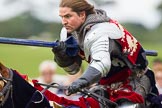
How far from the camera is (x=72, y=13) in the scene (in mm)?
7133

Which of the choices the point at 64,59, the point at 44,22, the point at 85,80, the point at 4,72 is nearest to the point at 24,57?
the point at 44,22

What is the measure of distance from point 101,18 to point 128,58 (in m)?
0.39

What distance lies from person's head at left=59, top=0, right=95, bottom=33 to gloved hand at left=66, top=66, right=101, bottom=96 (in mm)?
537

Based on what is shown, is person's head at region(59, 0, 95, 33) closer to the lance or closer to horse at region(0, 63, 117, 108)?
the lance

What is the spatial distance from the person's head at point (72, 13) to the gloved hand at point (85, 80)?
537 mm

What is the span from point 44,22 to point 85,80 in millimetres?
11396

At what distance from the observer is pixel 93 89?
24.2 feet

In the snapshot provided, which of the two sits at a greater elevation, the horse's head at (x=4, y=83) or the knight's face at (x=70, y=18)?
the knight's face at (x=70, y=18)

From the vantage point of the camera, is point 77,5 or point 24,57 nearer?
point 77,5

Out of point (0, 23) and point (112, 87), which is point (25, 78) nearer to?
point (112, 87)

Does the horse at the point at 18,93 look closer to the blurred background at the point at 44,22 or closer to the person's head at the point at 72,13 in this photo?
the person's head at the point at 72,13

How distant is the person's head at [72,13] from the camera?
7.13 m

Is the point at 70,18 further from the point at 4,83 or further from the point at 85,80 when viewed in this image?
the point at 4,83

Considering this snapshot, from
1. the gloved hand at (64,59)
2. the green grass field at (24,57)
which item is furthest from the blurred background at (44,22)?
the gloved hand at (64,59)
